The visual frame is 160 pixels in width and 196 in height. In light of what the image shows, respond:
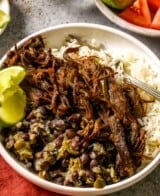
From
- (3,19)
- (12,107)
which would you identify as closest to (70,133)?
(12,107)

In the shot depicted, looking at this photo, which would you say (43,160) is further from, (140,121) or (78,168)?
(140,121)

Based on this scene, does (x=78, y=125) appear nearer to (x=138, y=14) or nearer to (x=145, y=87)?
(x=145, y=87)

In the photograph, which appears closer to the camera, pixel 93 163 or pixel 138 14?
pixel 93 163

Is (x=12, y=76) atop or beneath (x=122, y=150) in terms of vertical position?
atop

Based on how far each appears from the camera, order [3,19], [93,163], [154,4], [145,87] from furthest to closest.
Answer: [154,4], [3,19], [145,87], [93,163]

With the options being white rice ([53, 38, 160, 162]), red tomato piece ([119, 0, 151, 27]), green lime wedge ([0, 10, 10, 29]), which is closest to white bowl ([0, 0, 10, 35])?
green lime wedge ([0, 10, 10, 29])

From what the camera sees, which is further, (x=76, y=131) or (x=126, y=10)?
(x=126, y=10)

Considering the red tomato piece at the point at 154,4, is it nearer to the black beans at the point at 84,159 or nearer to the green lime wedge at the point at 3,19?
the green lime wedge at the point at 3,19

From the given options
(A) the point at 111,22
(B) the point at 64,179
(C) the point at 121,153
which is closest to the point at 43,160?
(B) the point at 64,179

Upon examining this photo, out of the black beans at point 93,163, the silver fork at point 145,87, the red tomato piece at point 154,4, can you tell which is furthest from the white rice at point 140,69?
the red tomato piece at point 154,4
